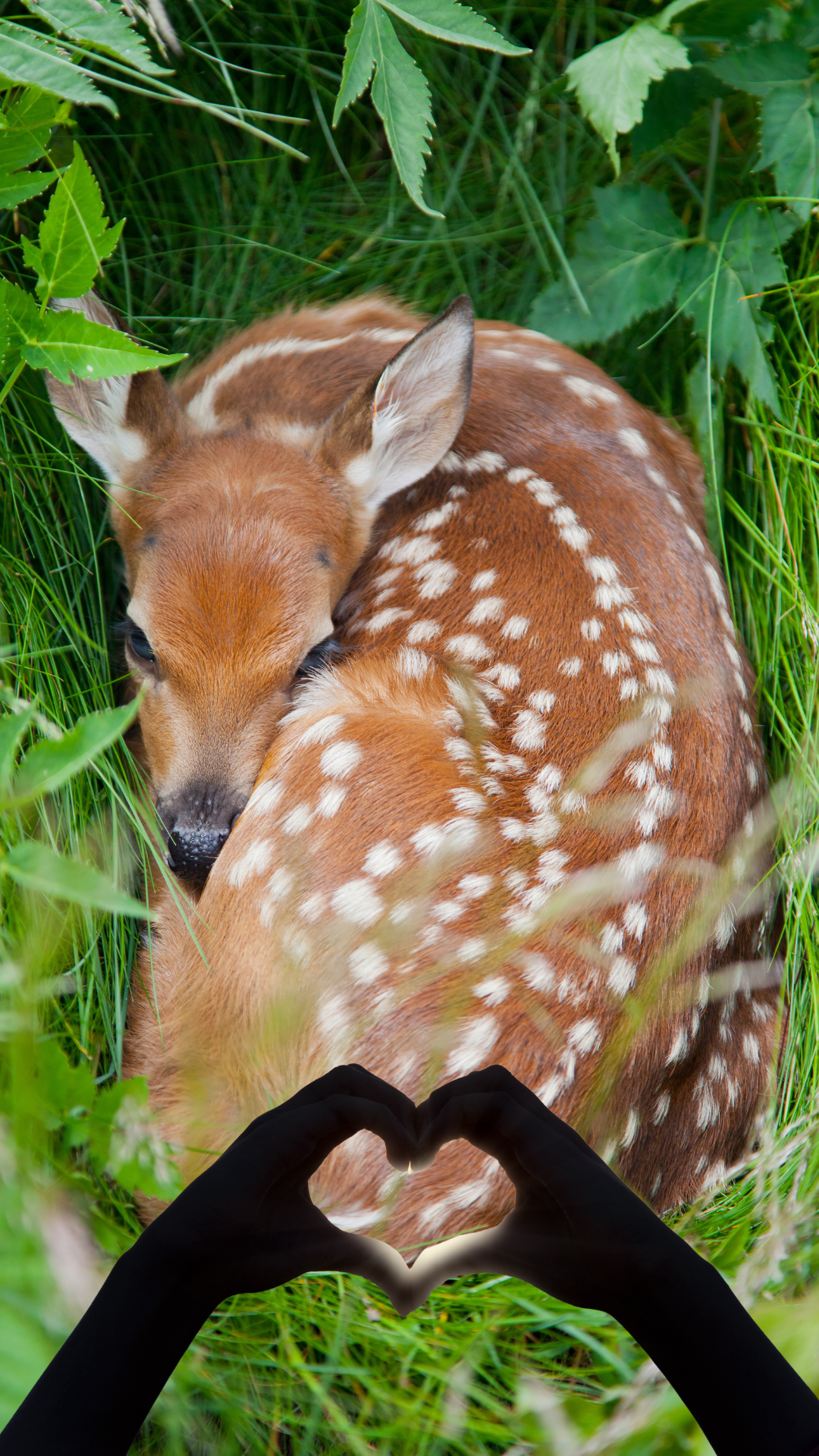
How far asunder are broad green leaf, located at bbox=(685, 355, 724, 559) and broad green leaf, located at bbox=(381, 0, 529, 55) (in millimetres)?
755

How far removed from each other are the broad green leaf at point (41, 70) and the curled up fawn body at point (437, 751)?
0.51 m

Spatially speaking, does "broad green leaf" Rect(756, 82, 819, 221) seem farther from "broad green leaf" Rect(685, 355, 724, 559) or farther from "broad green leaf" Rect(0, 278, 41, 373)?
"broad green leaf" Rect(0, 278, 41, 373)

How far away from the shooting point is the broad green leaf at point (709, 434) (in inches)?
80.5

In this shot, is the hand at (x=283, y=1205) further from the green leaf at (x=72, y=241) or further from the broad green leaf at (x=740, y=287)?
the broad green leaf at (x=740, y=287)

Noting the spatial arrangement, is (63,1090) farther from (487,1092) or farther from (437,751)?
(437,751)

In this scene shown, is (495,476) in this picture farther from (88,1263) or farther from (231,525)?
(88,1263)

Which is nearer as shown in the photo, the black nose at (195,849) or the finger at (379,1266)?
the finger at (379,1266)

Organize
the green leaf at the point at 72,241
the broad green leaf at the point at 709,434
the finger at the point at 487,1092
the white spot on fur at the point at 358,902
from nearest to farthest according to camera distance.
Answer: the finger at the point at 487,1092, the green leaf at the point at 72,241, the white spot on fur at the point at 358,902, the broad green leaf at the point at 709,434

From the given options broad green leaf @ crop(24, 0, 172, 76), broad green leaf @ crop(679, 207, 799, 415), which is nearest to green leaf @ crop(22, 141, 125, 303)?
broad green leaf @ crop(24, 0, 172, 76)

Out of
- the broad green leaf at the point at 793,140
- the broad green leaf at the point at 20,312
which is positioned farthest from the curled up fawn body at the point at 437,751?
the broad green leaf at the point at 793,140

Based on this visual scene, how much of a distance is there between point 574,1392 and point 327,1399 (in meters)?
0.35

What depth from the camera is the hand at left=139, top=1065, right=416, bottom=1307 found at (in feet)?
3.67

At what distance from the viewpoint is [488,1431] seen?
1.31 metres

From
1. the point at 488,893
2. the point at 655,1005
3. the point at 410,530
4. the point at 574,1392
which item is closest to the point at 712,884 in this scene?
the point at 655,1005
